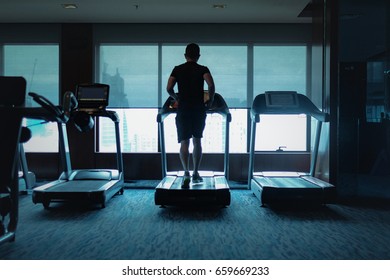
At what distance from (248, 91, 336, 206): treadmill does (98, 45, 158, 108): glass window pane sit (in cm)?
224

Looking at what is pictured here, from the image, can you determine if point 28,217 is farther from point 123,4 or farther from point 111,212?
point 123,4

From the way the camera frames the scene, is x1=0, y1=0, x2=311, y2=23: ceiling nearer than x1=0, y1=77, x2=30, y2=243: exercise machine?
No

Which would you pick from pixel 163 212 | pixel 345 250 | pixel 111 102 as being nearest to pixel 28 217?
pixel 163 212

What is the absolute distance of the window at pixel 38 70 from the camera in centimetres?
627

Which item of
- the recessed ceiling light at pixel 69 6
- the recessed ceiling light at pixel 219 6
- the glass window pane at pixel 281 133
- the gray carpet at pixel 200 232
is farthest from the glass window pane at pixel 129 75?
the gray carpet at pixel 200 232

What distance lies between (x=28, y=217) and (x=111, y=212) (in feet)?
2.48

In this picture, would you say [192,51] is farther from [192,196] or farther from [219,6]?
[219,6]

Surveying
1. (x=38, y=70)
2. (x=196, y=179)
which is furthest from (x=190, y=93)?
(x=38, y=70)

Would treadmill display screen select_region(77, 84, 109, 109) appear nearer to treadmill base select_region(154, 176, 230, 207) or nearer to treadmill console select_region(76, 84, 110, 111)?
treadmill console select_region(76, 84, 110, 111)

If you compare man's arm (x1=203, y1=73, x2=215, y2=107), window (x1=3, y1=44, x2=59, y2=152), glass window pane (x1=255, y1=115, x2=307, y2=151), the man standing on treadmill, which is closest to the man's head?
the man standing on treadmill

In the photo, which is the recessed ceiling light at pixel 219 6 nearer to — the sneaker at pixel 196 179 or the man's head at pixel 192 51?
the man's head at pixel 192 51

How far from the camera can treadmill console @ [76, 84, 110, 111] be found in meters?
4.60

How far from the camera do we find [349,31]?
446 cm
